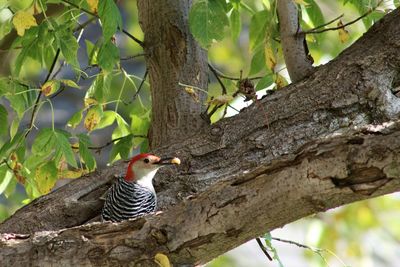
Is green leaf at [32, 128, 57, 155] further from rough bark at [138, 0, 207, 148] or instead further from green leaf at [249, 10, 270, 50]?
green leaf at [249, 10, 270, 50]

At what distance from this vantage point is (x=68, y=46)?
4031mm

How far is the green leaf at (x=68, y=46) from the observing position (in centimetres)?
398

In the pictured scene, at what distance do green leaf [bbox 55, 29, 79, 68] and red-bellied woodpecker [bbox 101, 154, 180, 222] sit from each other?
58 cm

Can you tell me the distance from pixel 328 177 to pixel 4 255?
52.6 inches

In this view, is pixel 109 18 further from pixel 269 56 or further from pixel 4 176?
pixel 4 176

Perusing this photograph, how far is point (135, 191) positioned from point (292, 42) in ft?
4.21

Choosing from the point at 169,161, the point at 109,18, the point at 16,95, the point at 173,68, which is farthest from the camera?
the point at 173,68

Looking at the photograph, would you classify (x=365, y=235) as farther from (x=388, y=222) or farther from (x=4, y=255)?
(x=4, y=255)

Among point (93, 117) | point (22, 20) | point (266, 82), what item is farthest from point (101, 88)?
point (266, 82)

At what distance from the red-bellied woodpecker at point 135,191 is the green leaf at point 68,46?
582 mm

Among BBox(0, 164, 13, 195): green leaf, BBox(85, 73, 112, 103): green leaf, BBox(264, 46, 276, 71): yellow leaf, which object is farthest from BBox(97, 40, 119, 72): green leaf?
BBox(0, 164, 13, 195): green leaf

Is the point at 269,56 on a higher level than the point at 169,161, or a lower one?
higher

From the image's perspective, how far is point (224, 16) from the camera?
3908mm

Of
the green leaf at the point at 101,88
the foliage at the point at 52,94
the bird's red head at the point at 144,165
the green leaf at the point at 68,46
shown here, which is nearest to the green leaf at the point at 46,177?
the foliage at the point at 52,94
